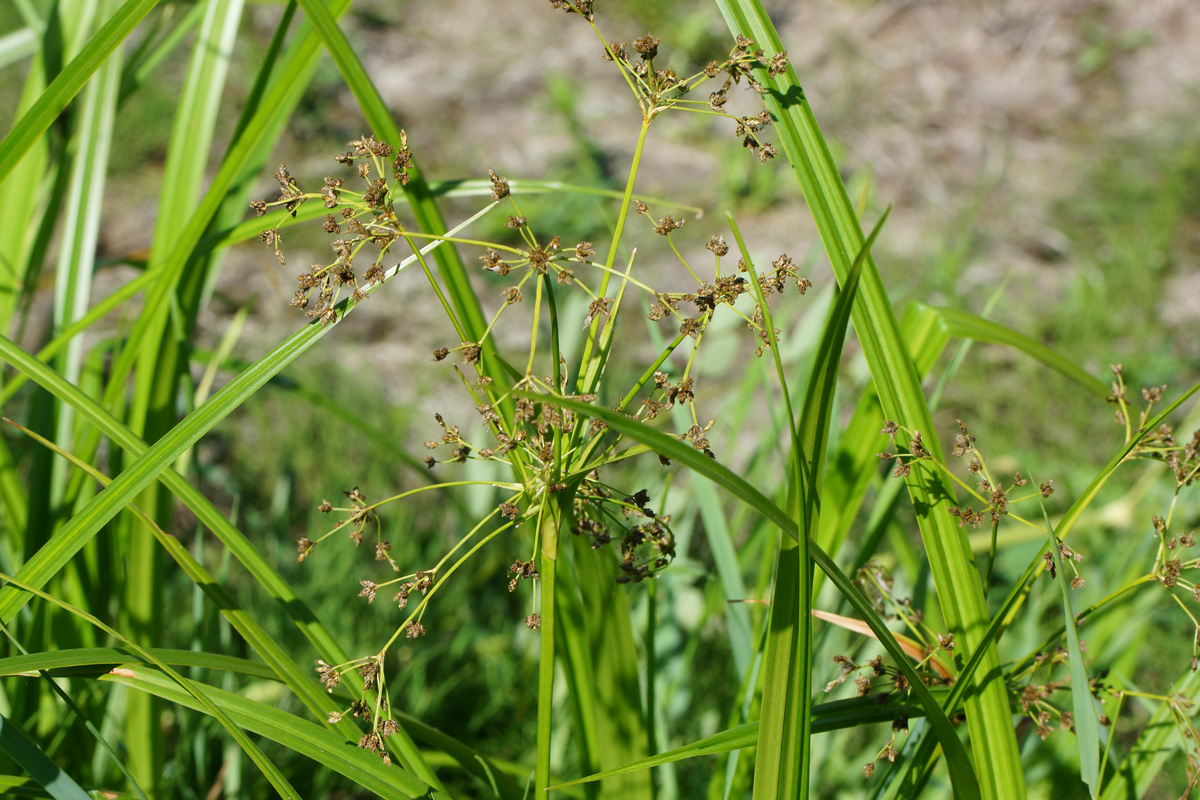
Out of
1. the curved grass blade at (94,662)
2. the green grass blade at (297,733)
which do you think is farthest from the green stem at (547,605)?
the curved grass blade at (94,662)

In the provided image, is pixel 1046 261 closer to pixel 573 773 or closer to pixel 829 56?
pixel 829 56

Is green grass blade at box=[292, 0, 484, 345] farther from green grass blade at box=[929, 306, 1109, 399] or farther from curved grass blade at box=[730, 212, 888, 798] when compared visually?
green grass blade at box=[929, 306, 1109, 399]

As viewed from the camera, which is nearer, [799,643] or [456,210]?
[799,643]

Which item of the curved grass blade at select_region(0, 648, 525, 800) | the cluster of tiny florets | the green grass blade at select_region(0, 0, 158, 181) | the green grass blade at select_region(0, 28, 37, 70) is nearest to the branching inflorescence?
the cluster of tiny florets

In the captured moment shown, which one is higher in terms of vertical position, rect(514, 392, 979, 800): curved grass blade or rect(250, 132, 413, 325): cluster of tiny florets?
rect(250, 132, 413, 325): cluster of tiny florets

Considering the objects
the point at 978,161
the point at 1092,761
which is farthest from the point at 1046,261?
the point at 1092,761

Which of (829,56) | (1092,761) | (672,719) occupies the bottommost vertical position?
(672,719)

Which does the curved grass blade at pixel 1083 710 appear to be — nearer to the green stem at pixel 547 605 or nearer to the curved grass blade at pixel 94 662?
the green stem at pixel 547 605
